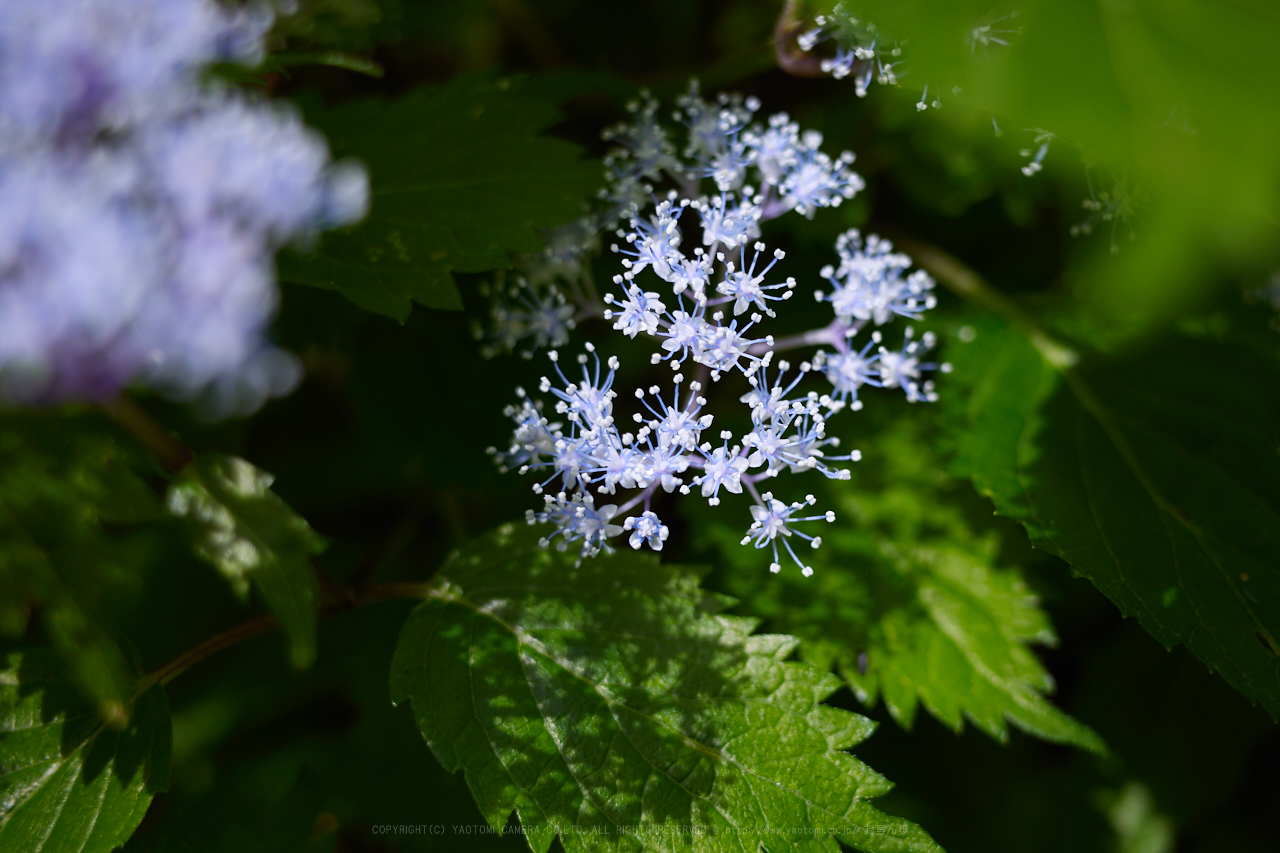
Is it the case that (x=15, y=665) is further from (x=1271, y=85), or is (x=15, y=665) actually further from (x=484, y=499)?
(x=1271, y=85)

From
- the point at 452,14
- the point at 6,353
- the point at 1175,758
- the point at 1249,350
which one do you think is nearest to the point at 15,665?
the point at 6,353

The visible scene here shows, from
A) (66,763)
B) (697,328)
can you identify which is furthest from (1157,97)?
(66,763)

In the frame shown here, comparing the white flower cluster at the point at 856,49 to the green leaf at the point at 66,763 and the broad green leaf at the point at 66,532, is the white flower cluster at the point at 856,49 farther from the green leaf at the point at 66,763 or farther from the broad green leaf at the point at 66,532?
the green leaf at the point at 66,763

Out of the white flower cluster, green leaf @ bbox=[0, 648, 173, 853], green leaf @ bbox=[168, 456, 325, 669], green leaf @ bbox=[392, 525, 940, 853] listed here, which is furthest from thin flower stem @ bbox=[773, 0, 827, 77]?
green leaf @ bbox=[0, 648, 173, 853]

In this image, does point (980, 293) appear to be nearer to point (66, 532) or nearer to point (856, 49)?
point (856, 49)

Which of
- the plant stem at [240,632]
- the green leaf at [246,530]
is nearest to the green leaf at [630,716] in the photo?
the plant stem at [240,632]

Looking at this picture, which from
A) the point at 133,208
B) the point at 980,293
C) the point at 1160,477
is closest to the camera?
the point at 133,208

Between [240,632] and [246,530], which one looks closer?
[246,530]
